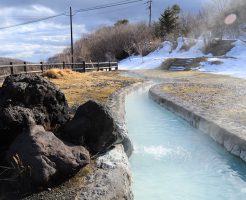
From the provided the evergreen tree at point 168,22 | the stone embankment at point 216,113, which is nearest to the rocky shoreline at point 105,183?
the stone embankment at point 216,113

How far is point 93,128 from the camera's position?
16.6ft

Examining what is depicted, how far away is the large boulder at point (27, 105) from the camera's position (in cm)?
457

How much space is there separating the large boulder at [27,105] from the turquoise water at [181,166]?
172cm

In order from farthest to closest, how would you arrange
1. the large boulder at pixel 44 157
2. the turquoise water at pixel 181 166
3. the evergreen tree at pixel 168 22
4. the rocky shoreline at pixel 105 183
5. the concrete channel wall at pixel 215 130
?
the evergreen tree at pixel 168 22, the concrete channel wall at pixel 215 130, the turquoise water at pixel 181 166, the large boulder at pixel 44 157, the rocky shoreline at pixel 105 183

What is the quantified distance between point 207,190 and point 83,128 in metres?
2.25

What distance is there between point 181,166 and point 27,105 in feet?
10.1

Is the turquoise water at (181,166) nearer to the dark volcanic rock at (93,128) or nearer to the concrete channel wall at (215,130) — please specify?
the concrete channel wall at (215,130)

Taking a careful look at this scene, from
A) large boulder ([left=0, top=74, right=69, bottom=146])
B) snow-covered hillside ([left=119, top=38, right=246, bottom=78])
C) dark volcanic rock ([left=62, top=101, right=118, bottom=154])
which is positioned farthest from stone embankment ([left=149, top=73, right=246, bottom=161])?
snow-covered hillside ([left=119, top=38, right=246, bottom=78])

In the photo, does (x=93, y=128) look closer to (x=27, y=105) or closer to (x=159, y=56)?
(x=27, y=105)

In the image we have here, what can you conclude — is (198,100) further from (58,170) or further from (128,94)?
(58,170)

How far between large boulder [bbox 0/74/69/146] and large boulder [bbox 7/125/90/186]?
0.28 meters

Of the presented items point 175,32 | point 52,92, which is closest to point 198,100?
point 52,92

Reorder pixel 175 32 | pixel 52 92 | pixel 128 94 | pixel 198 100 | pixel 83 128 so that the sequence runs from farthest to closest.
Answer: pixel 175 32, pixel 128 94, pixel 198 100, pixel 52 92, pixel 83 128

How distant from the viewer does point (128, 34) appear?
192ft
